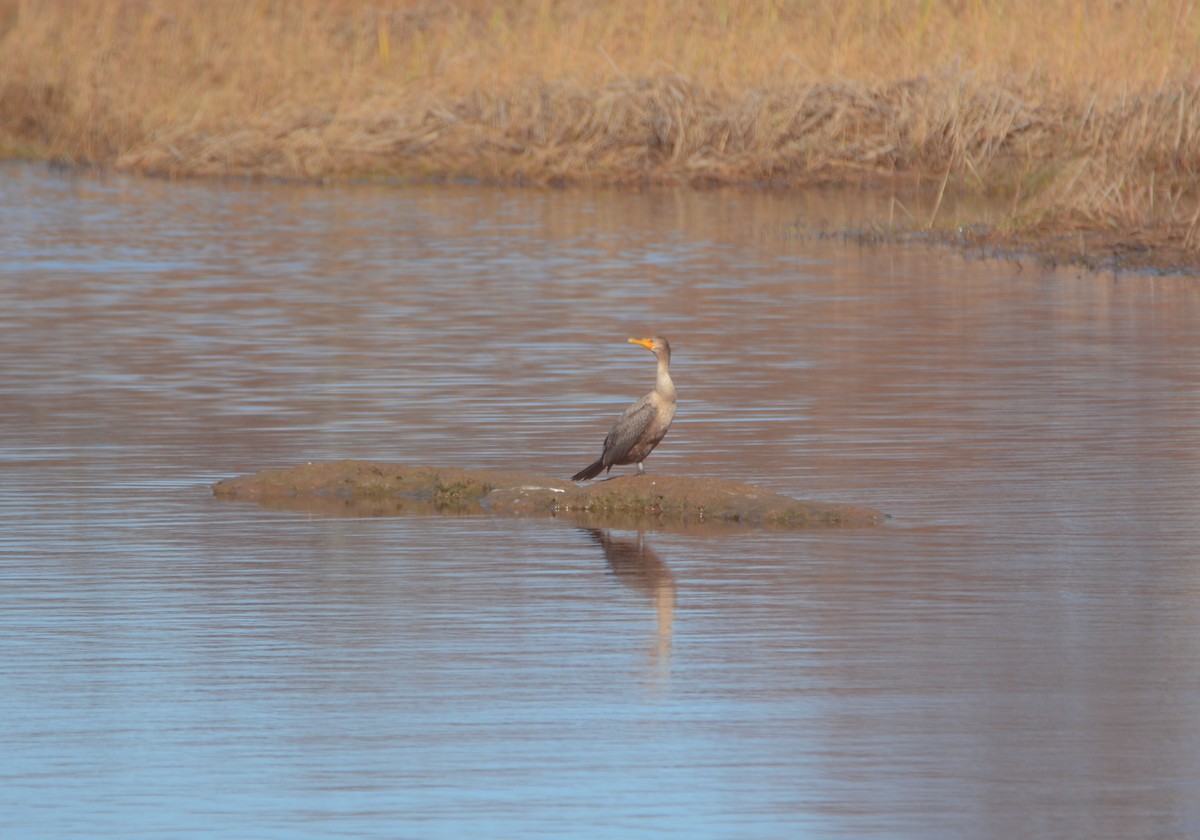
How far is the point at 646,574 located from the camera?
8.05 metres

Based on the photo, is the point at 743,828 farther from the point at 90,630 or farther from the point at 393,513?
the point at 393,513

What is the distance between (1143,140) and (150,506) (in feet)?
46.4

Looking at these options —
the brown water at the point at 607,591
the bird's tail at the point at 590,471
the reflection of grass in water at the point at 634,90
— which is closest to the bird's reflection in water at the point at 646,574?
the brown water at the point at 607,591

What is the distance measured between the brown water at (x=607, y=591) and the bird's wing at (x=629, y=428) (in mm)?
444

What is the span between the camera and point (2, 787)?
554 centimetres

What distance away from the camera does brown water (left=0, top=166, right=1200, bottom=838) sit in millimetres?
5500

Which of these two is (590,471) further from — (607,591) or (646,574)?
(607,591)

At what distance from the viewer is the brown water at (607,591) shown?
5.50 meters

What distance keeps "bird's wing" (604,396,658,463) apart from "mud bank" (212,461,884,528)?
0.13 m

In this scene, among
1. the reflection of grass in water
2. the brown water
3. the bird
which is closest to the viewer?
the brown water

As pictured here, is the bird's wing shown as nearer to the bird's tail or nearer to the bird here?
the bird

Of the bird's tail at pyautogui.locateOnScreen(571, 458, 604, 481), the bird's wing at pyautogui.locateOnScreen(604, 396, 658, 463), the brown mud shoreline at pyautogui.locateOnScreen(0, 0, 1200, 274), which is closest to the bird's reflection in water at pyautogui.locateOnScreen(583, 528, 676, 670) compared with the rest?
the bird's wing at pyautogui.locateOnScreen(604, 396, 658, 463)

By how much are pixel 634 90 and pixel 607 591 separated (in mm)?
21849

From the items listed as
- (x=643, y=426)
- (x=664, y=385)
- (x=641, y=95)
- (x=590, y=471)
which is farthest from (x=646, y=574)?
(x=641, y=95)
